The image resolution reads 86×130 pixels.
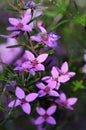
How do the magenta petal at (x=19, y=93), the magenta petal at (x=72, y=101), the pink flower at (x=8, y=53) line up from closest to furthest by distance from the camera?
the magenta petal at (x=19, y=93)
the magenta petal at (x=72, y=101)
the pink flower at (x=8, y=53)

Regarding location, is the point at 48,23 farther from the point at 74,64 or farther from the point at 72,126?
the point at 72,126

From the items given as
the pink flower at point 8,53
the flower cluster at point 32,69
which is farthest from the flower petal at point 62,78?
the pink flower at point 8,53

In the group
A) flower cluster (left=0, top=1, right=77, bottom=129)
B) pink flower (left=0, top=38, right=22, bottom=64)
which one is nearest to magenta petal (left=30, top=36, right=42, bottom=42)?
flower cluster (left=0, top=1, right=77, bottom=129)

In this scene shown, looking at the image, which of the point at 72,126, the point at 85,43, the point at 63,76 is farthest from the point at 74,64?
the point at 63,76

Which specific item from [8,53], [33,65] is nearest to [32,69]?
[33,65]

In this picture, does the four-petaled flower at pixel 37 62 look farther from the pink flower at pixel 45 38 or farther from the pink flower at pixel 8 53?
the pink flower at pixel 8 53

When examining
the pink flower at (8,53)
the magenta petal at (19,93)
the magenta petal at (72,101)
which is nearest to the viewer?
the magenta petal at (19,93)

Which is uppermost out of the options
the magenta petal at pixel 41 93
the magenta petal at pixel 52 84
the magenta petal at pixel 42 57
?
the magenta petal at pixel 42 57

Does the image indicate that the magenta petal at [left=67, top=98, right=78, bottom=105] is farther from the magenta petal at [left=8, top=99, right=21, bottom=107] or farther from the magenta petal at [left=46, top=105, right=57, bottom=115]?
the magenta petal at [left=8, top=99, right=21, bottom=107]

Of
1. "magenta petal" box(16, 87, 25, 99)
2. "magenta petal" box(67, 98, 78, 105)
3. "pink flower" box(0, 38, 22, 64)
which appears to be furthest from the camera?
"pink flower" box(0, 38, 22, 64)
